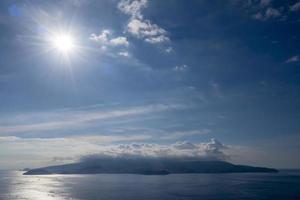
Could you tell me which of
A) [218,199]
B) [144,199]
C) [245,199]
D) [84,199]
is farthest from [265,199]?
[84,199]

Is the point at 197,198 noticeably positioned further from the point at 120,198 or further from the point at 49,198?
the point at 49,198

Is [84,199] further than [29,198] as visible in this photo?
No

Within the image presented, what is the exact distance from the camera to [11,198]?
5167 inches

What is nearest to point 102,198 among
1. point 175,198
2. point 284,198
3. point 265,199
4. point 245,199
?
point 175,198

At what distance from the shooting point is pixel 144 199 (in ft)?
408

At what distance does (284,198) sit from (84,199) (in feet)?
246

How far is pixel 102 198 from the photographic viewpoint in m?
127

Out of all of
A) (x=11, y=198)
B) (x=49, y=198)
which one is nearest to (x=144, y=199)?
(x=49, y=198)

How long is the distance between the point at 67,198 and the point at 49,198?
32.4 feet

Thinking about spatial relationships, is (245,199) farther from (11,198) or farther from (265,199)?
(11,198)

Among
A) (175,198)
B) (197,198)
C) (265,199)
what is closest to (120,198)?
(175,198)

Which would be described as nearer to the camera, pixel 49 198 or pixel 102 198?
pixel 102 198

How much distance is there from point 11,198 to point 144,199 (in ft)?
171

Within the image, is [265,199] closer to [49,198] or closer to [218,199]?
[218,199]
